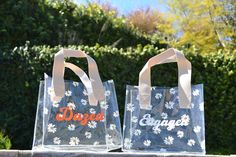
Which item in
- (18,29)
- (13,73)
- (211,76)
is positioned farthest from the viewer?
(18,29)

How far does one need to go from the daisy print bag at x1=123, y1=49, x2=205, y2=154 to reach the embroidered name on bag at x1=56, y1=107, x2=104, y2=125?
237 mm

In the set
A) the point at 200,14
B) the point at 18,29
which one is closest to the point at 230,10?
the point at 200,14

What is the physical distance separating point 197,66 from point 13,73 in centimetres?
232

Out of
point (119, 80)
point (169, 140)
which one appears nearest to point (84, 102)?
point (169, 140)

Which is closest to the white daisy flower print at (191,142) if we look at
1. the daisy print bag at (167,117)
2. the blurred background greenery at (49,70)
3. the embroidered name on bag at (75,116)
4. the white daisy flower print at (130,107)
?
the daisy print bag at (167,117)

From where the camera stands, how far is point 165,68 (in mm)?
5570

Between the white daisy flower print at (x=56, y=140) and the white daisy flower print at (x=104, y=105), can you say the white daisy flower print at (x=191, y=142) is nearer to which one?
the white daisy flower print at (x=104, y=105)

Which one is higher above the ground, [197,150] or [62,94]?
[62,94]

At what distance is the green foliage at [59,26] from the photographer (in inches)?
260

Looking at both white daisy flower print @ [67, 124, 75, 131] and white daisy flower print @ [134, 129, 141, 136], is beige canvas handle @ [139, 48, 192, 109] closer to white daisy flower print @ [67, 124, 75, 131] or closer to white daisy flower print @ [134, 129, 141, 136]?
white daisy flower print @ [134, 129, 141, 136]

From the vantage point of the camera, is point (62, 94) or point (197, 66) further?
point (197, 66)

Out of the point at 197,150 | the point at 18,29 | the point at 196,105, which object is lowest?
the point at 197,150

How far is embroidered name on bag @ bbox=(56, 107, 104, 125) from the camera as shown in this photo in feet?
11.4

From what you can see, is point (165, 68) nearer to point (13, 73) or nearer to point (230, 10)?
point (13, 73)
